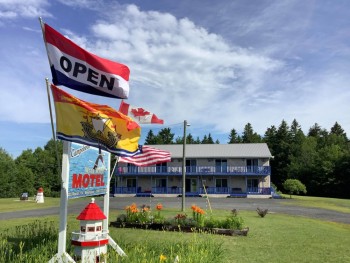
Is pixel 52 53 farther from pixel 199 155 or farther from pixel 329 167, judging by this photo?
pixel 329 167

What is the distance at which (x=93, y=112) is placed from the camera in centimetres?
617

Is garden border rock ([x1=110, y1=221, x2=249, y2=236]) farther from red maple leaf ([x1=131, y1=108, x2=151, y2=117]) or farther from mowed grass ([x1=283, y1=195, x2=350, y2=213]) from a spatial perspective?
mowed grass ([x1=283, y1=195, x2=350, y2=213])

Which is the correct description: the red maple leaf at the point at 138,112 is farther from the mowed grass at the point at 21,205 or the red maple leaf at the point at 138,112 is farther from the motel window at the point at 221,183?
the motel window at the point at 221,183

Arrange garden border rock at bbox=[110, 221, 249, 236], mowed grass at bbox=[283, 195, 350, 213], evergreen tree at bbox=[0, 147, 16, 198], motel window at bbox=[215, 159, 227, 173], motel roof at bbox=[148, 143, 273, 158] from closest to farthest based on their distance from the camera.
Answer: garden border rock at bbox=[110, 221, 249, 236], mowed grass at bbox=[283, 195, 350, 213], motel roof at bbox=[148, 143, 273, 158], motel window at bbox=[215, 159, 227, 173], evergreen tree at bbox=[0, 147, 16, 198]

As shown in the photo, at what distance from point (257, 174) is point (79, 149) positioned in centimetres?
3925

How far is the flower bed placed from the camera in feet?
42.5

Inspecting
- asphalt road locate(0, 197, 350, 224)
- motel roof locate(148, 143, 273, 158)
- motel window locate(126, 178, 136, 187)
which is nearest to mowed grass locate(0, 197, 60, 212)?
asphalt road locate(0, 197, 350, 224)

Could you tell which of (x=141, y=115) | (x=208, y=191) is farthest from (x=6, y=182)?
(x=141, y=115)

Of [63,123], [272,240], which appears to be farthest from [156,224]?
[63,123]

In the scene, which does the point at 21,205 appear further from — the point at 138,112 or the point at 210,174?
the point at 210,174

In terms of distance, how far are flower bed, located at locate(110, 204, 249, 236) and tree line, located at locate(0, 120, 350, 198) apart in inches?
1332

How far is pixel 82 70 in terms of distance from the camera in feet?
21.2

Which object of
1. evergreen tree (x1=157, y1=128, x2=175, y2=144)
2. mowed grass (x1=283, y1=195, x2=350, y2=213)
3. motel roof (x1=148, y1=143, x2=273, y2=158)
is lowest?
mowed grass (x1=283, y1=195, x2=350, y2=213)

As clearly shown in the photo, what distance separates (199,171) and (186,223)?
33.6 meters
